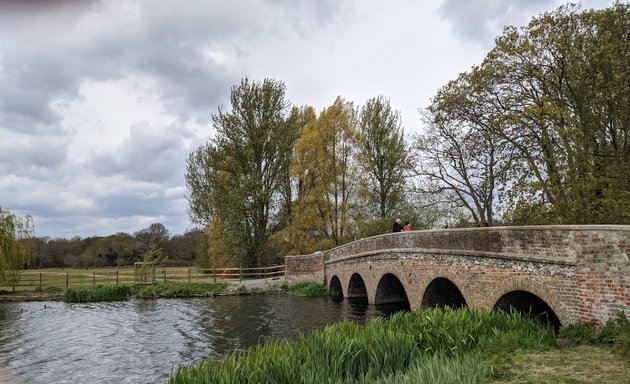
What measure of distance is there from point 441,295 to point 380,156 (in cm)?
1720

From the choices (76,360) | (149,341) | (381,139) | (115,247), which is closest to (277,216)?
(381,139)

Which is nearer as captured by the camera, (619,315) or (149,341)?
(619,315)

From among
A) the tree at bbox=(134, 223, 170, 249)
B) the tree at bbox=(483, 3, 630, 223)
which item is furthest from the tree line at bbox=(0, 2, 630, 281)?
the tree at bbox=(134, 223, 170, 249)

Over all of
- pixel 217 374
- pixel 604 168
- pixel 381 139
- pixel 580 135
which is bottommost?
pixel 217 374

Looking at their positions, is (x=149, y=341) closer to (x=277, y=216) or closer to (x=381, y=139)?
(x=277, y=216)

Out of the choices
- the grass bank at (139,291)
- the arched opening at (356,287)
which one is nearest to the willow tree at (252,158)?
the grass bank at (139,291)

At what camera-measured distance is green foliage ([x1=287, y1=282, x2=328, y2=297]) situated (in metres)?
24.7

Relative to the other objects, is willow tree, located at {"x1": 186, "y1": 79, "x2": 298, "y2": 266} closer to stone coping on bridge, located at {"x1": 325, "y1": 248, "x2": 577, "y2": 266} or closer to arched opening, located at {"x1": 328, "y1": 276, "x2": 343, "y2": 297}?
arched opening, located at {"x1": 328, "y1": 276, "x2": 343, "y2": 297}

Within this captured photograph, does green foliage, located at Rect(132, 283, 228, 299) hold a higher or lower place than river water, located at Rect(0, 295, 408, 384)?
higher

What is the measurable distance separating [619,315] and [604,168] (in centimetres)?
770

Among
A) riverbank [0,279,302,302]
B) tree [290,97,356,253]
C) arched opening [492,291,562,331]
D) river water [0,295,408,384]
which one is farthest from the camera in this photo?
tree [290,97,356,253]

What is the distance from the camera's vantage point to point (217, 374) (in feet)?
18.6

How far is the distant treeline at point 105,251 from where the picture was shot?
1866 inches

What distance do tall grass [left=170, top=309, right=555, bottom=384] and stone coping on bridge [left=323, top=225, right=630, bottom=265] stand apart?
5.22 ft
